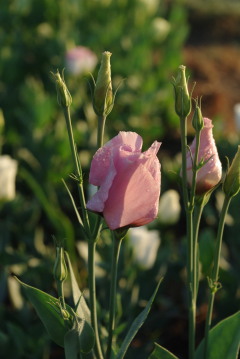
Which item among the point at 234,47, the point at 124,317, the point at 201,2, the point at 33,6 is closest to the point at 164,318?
the point at 124,317

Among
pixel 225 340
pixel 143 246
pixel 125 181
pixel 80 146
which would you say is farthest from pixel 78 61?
pixel 125 181

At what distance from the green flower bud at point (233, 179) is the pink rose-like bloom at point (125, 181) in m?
0.11

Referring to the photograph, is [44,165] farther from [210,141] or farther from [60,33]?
[210,141]

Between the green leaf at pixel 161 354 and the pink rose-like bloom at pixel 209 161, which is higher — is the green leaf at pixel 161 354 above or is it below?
below

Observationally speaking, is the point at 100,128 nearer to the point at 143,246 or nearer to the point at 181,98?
the point at 181,98

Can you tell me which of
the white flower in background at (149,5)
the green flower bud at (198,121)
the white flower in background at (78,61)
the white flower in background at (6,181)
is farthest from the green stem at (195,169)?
the white flower in background at (149,5)

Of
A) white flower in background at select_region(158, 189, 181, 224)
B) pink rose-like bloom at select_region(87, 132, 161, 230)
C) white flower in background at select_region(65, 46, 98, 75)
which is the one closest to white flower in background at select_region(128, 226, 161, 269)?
white flower in background at select_region(158, 189, 181, 224)

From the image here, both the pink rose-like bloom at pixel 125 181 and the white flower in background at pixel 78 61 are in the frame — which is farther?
the white flower in background at pixel 78 61

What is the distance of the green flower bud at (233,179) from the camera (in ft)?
2.70

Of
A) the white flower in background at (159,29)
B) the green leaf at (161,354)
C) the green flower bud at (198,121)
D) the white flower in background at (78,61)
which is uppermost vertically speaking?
the green flower bud at (198,121)

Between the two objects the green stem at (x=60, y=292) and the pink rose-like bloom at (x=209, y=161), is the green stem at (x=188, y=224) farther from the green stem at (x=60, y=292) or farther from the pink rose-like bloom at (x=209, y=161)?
the green stem at (x=60, y=292)

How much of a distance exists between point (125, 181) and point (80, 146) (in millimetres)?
1826

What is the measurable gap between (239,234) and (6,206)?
665 mm

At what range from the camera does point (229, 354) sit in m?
0.95
